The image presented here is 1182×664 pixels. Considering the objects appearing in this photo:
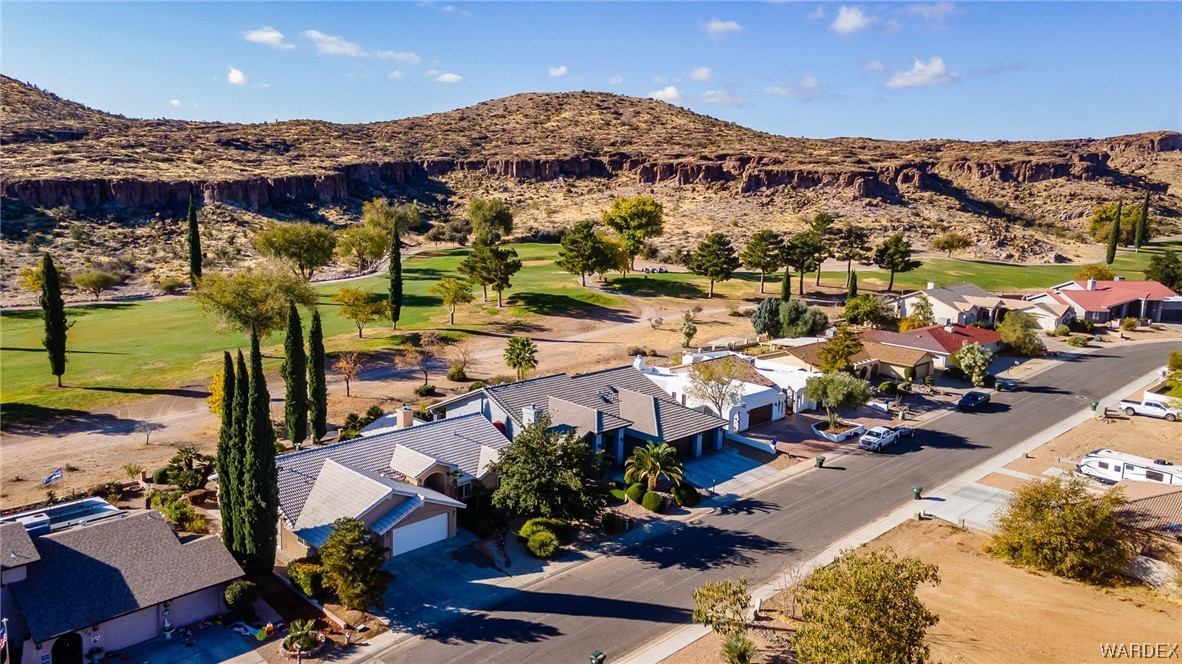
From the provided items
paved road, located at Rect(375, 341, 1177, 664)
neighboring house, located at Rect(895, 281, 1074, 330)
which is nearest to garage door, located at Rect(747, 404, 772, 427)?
paved road, located at Rect(375, 341, 1177, 664)

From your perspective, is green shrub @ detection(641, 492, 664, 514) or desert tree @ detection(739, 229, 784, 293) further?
desert tree @ detection(739, 229, 784, 293)

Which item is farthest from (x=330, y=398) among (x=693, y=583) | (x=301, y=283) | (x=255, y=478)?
(x=693, y=583)

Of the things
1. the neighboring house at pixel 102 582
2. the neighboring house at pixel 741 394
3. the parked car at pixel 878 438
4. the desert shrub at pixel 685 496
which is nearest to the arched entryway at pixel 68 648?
Result: the neighboring house at pixel 102 582

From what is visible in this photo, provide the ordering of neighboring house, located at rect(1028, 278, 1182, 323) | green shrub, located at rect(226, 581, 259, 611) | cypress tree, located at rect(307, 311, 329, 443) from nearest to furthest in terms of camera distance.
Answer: green shrub, located at rect(226, 581, 259, 611)
cypress tree, located at rect(307, 311, 329, 443)
neighboring house, located at rect(1028, 278, 1182, 323)

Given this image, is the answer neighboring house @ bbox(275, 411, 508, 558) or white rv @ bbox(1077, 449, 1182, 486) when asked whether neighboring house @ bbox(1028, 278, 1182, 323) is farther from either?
neighboring house @ bbox(275, 411, 508, 558)

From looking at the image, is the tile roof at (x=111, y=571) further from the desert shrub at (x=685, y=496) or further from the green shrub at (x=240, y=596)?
the desert shrub at (x=685, y=496)

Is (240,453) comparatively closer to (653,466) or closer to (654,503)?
(654,503)

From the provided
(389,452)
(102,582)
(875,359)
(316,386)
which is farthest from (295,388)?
(875,359)
